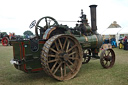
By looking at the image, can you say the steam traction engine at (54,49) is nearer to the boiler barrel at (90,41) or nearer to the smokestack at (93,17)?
the boiler barrel at (90,41)

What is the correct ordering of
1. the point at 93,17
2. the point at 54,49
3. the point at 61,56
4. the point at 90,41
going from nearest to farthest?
the point at 61,56
the point at 54,49
the point at 90,41
the point at 93,17

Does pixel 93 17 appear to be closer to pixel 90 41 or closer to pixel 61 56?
pixel 90 41

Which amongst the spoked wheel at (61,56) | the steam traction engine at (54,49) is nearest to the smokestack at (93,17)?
the steam traction engine at (54,49)

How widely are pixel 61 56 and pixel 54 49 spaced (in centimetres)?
50

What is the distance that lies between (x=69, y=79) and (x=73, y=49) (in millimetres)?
973

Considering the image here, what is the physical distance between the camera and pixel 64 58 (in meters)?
4.20

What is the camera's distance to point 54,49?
4.59 m

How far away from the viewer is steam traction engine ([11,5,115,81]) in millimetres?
3910

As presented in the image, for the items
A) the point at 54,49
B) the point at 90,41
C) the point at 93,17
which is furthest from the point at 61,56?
the point at 93,17

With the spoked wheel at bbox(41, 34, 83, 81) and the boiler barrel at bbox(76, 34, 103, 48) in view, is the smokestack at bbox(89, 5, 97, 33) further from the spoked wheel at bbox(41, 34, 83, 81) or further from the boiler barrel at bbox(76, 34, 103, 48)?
the spoked wheel at bbox(41, 34, 83, 81)

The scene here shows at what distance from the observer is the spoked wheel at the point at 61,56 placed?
389 cm

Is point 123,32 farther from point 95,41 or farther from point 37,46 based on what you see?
point 37,46

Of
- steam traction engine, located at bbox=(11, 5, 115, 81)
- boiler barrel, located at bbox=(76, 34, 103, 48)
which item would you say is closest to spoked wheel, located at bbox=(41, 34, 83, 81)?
steam traction engine, located at bbox=(11, 5, 115, 81)

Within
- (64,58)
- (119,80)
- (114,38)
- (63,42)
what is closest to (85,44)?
(63,42)
